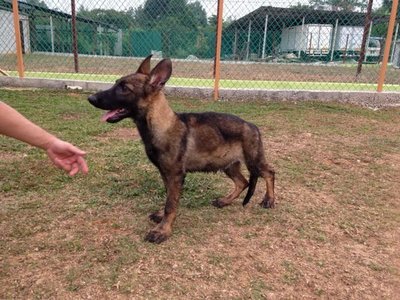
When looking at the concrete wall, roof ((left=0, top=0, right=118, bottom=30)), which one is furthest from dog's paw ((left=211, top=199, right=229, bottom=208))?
the concrete wall

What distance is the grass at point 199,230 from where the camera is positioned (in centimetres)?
267

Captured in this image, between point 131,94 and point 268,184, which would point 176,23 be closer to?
point 268,184

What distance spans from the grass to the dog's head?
37.4 inches

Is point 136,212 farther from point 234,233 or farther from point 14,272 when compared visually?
point 14,272

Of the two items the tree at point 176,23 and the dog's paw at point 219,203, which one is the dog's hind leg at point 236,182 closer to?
the dog's paw at point 219,203

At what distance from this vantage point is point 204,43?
36.8 feet

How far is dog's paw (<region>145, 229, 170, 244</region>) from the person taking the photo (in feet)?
10.4

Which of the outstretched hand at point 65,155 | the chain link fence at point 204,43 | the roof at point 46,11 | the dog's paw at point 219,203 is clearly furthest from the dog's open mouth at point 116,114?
the roof at point 46,11

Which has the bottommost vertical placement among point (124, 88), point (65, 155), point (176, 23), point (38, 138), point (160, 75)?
point (65, 155)

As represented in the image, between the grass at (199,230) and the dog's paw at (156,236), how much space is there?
0.24 ft

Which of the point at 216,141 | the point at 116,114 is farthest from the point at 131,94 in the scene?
the point at 216,141

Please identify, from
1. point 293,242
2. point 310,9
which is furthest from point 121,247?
point 310,9

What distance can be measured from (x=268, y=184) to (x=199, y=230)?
0.89 metres

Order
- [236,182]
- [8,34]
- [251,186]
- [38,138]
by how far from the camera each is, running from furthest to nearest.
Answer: [8,34], [236,182], [251,186], [38,138]
